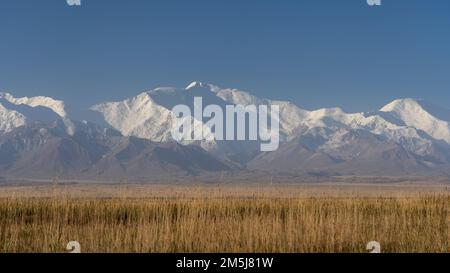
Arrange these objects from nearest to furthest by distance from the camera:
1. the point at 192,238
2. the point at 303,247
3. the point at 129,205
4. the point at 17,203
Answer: the point at 303,247
the point at 192,238
the point at 17,203
the point at 129,205

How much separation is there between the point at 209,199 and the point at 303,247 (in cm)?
1313

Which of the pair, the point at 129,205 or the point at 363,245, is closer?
the point at 363,245

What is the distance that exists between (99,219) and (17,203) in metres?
3.82

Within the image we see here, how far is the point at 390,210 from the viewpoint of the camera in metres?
28.8

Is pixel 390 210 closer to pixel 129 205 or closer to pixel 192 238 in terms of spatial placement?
pixel 129 205

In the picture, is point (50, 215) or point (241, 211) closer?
point (50, 215)

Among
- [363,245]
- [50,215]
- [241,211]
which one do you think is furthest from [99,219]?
[363,245]

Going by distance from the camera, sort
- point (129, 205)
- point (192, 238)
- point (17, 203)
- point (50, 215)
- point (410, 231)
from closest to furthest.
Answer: point (192, 238) → point (410, 231) → point (50, 215) → point (17, 203) → point (129, 205)

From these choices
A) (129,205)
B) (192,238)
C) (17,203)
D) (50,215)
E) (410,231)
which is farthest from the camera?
(129,205)
